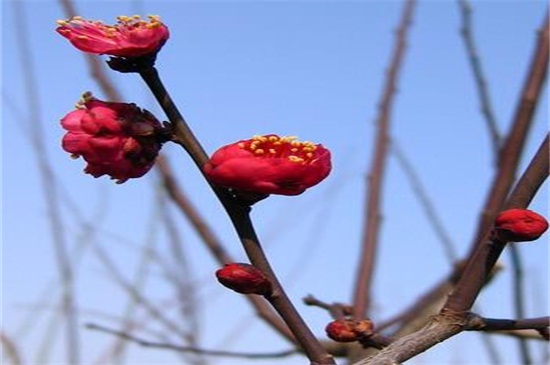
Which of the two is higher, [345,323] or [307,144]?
[307,144]

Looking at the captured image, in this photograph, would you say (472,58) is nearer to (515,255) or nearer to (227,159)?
(515,255)

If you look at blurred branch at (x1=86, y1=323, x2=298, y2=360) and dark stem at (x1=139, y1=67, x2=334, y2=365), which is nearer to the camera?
dark stem at (x1=139, y1=67, x2=334, y2=365)

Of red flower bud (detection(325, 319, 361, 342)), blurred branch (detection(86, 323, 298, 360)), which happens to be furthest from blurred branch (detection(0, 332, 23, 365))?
red flower bud (detection(325, 319, 361, 342))

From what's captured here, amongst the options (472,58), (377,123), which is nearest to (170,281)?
(377,123)

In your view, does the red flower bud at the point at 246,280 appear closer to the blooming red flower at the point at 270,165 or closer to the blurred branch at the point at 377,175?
the blooming red flower at the point at 270,165

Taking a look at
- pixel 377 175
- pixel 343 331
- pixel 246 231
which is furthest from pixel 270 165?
pixel 377 175

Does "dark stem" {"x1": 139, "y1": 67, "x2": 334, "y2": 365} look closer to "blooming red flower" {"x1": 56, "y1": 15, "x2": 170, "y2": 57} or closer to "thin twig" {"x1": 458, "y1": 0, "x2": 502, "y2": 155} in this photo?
"blooming red flower" {"x1": 56, "y1": 15, "x2": 170, "y2": 57}
